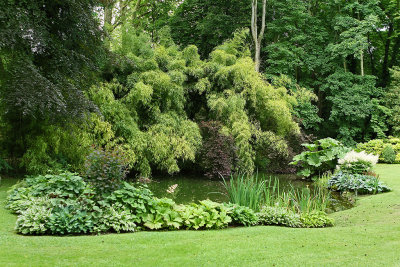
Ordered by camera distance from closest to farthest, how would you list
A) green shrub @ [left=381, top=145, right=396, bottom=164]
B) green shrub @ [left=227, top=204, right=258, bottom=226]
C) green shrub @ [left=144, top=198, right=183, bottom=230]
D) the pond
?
1. green shrub @ [left=144, top=198, right=183, bottom=230]
2. green shrub @ [left=227, top=204, right=258, bottom=226]
3. the pond
4. green shrub @ [left=381, top=145, right=396, bottom=164]

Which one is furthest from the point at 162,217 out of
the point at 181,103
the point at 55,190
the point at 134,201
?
the point at 181,103

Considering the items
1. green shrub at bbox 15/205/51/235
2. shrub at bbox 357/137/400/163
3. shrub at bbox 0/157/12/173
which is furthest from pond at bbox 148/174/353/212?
shrub at bbox 357/137/400/163

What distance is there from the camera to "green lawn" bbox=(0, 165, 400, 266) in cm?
345

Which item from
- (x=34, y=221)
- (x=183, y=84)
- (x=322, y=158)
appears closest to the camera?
(x=34, y=221)

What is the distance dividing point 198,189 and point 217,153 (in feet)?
8.26

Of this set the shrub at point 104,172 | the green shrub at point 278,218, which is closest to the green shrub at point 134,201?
the shrub at point 104,172

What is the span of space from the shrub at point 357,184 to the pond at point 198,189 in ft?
1.21

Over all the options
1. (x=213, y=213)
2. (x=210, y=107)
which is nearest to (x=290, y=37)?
(x=210, y=107)

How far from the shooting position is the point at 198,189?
32.4ft

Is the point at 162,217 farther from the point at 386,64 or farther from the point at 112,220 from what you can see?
the point at 386,64

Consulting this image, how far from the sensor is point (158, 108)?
11.5 meters

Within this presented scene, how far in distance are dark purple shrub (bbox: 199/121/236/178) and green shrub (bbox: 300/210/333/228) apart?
20.0 feet

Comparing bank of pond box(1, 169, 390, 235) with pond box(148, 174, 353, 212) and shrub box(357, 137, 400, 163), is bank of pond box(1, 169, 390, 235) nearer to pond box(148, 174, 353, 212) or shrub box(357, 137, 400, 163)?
pond box(148, 174, 353, 212)

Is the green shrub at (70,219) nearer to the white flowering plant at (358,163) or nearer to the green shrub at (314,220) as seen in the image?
the green shrub at (314,220)
